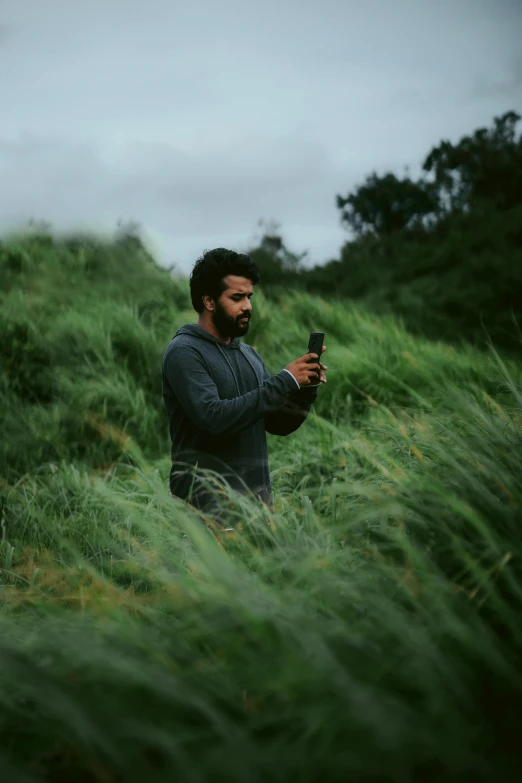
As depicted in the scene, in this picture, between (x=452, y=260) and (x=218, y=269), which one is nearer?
(x=218, y=269)

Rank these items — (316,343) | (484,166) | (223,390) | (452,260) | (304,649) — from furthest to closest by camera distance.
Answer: (484,166)
(452,260)
(223,390)
(316,343)
(304,649)

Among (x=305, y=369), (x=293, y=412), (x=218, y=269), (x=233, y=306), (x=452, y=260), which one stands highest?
(x=452, y=260)

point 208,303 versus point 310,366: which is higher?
point 208,303

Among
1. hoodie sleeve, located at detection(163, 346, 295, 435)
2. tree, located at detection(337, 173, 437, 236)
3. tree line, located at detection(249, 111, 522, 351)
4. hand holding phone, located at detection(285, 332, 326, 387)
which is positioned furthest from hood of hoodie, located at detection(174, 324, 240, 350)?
tree, located at detection(337, 173, 437, 236)

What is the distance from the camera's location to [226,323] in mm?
3307

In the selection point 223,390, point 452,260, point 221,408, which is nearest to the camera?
point 221,408

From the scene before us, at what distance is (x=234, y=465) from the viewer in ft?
10.4

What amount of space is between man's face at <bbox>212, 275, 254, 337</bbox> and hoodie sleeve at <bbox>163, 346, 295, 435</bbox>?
33cm

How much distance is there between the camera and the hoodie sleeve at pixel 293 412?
127 inches

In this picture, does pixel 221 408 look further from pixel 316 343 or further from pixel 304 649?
pixel 304 649

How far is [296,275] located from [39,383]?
12.0 meters

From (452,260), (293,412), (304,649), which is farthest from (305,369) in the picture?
(452,260)

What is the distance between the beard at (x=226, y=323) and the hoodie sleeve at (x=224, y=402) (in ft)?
1.06

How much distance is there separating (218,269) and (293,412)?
76 centimetres
